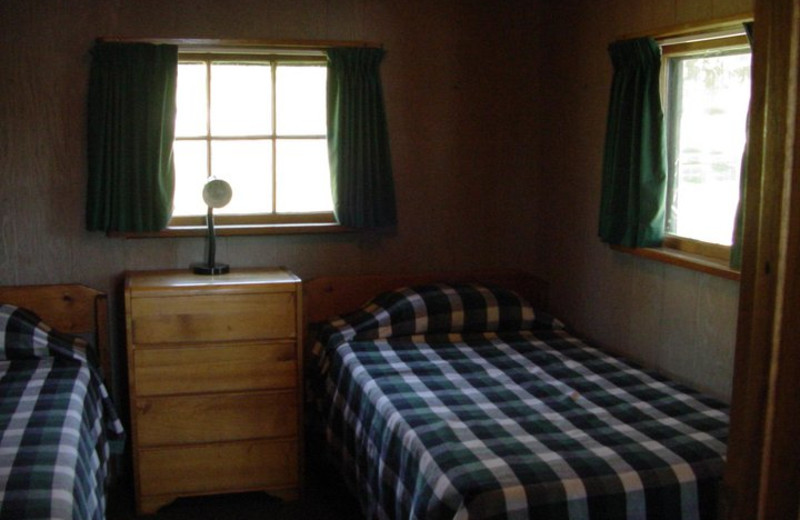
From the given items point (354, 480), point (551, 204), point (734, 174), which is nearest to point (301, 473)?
point (354, 480)

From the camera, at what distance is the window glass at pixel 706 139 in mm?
2689

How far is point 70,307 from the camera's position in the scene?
11.1ft

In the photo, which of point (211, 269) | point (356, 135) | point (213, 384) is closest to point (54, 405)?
point (213, 384)

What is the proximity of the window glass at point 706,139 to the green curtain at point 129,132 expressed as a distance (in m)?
1.89

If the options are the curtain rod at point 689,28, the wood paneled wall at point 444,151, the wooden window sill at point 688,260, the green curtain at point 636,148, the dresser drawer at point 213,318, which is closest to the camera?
the curtain rod at point 689,28

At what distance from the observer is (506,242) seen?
3.89 meters

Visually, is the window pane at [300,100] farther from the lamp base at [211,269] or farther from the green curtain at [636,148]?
the green curtain at [636,148]

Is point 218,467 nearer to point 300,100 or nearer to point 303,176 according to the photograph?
point 303,176

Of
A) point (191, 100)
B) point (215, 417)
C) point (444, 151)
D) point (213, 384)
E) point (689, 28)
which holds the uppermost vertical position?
point (689, 28)

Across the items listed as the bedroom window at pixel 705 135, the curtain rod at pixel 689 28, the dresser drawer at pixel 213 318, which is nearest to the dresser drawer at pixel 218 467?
the dresser drawer at pixel 213 318

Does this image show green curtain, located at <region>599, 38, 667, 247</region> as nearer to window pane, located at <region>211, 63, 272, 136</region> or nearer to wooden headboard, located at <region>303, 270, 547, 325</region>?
wooden headboard, located at <region>303, 270, 547, 325</region>

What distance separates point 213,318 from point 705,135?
1834 mm

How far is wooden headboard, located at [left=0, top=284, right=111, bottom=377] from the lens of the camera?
10.9 ft

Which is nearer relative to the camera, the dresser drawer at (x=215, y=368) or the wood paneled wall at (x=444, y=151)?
the dresser drawer at (x=215, y=368)
